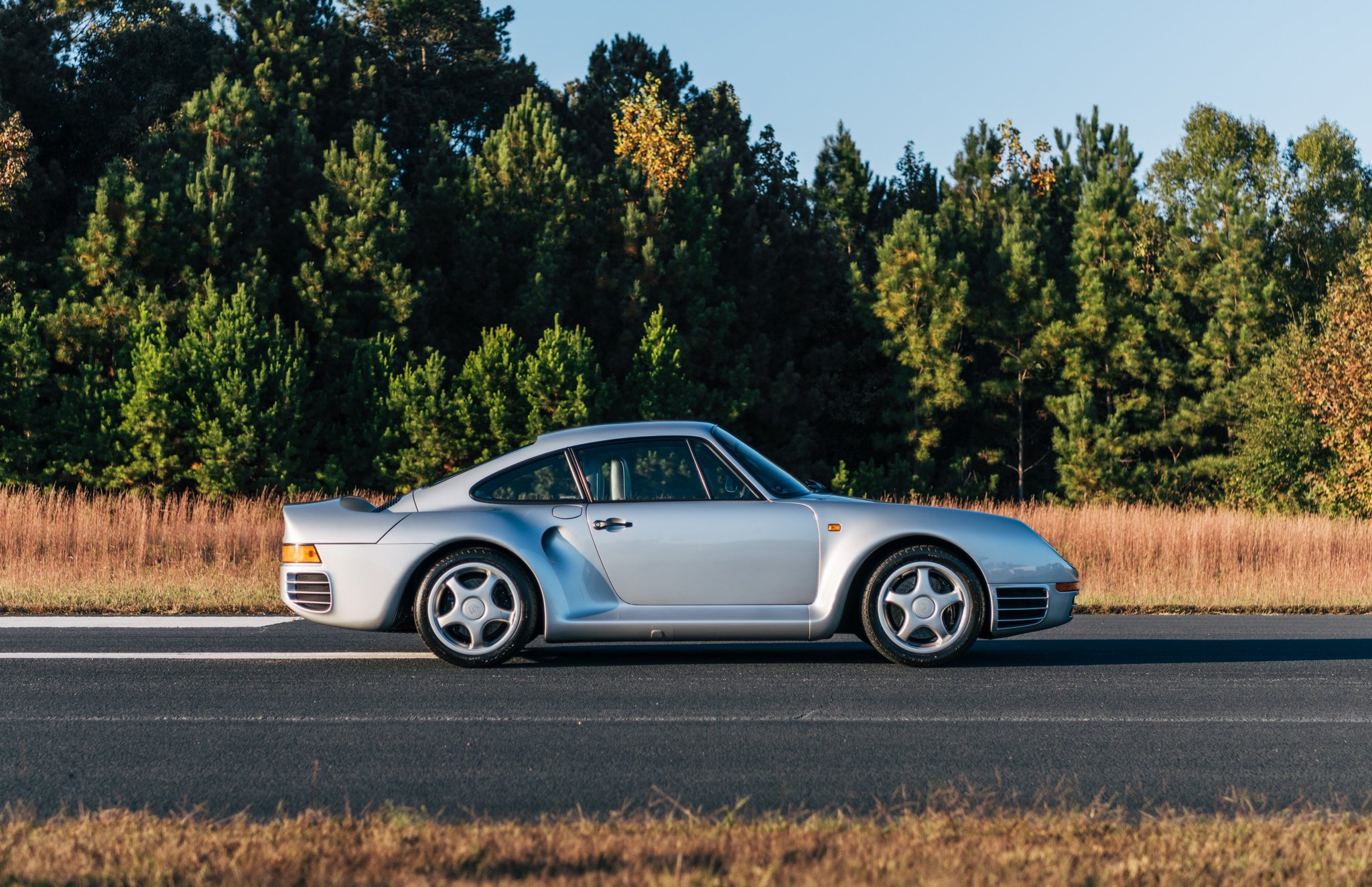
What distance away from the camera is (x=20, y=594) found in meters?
14.6

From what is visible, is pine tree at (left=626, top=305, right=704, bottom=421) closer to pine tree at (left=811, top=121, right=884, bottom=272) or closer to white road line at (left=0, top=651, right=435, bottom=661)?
pine tree at (left=811, top=121, right=884, bottom=272)

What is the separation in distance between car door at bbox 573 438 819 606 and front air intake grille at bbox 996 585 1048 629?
45.1 inches

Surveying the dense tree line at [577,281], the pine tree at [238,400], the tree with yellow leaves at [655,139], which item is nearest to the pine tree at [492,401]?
the dense tree line at [577,281]

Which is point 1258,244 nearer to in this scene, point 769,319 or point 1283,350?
point 1283,350

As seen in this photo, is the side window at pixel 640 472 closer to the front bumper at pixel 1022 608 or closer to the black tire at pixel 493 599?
the black tire at pixel 493 599

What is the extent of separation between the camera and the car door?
27.6 feet

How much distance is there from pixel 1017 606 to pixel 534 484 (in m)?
3.04

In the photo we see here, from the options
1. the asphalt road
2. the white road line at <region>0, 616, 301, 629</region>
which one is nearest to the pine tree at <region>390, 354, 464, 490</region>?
the white road line at <region>0, 616, 301, 629</region>

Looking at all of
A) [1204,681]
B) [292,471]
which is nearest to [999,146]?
[292,471]

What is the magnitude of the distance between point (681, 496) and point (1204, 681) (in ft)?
10.8

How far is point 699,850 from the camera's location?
436cm

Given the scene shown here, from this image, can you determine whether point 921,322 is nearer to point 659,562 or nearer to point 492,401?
point 492,401

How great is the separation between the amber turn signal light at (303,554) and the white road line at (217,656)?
1031mm

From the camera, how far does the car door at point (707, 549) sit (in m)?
8.40
